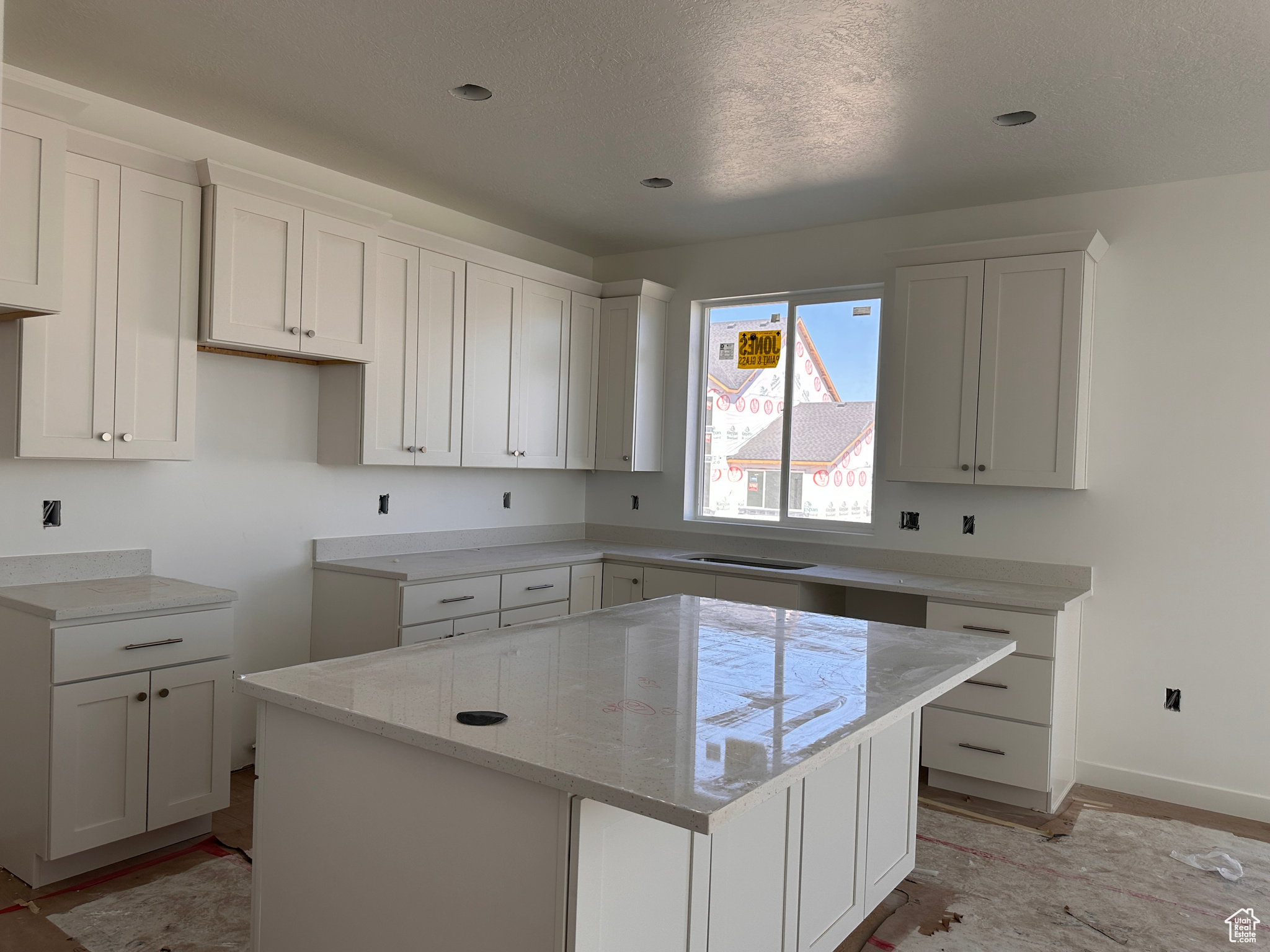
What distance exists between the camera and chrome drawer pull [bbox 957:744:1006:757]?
11.9ft

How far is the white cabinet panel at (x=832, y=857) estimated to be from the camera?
2.13m

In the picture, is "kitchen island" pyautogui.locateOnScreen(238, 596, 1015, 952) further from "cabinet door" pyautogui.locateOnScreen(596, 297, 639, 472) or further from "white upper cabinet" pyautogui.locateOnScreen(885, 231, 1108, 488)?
"cabinet door" pyautogui.locateOnScreen(596, 297, 639, 472)

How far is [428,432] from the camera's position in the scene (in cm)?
418

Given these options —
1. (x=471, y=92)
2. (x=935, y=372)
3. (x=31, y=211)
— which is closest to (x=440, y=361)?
(x=471, y=92)

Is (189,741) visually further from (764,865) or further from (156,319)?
(764,865)

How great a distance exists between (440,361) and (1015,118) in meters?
2.73

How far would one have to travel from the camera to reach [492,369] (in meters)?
4.51

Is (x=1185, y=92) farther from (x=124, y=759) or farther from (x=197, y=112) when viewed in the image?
(x=124, y=759)

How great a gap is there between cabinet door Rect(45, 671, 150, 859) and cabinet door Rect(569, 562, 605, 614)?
2.19 metres

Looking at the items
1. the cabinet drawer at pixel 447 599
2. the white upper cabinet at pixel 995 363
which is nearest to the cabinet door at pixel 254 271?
the cabinet drawer at pixel 447 599

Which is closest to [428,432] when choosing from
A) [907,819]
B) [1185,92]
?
[907,819]

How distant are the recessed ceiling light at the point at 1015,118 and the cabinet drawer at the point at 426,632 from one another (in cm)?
302

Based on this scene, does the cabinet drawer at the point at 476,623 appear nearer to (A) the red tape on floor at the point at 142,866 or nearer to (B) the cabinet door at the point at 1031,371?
(A) the red tape on floor at the point at 142,866

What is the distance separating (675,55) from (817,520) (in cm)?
277
